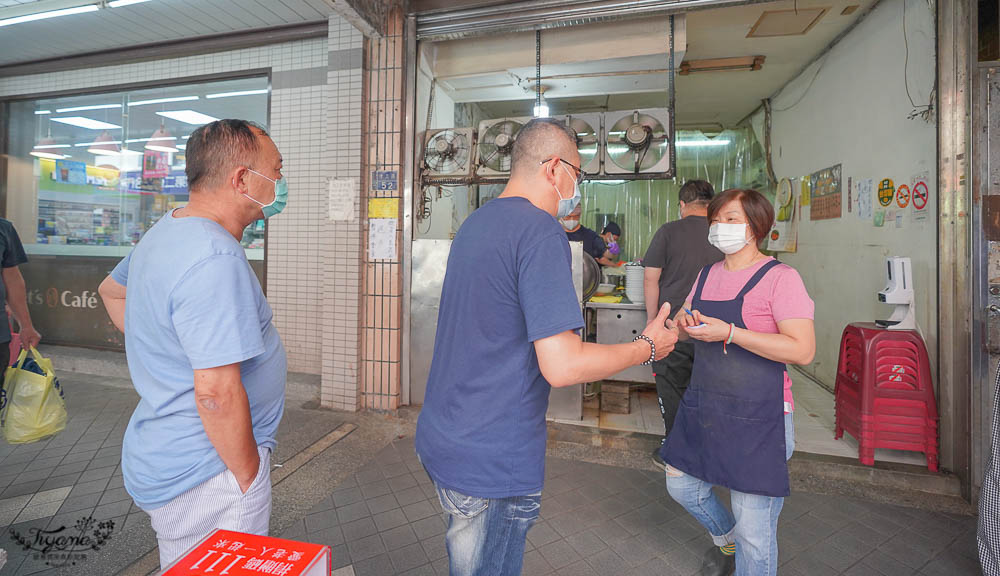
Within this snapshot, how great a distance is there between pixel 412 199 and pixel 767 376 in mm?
3298

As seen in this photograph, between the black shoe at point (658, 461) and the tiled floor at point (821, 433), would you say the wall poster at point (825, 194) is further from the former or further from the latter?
the black shoe at point (658, 461)

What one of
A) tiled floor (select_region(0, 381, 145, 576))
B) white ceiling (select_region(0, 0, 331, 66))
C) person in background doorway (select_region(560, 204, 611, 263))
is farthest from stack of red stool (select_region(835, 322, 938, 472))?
white ceiling (select_region(0, 0, 331, 66))

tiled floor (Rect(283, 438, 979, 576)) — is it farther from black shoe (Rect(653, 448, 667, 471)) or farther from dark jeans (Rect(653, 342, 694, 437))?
dark jeans (Rect(653, 342, 694, 437))

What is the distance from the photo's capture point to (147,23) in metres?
4.89

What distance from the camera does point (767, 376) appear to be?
1.88m

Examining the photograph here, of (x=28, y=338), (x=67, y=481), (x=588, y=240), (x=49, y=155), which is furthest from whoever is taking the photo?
(x=49, y=155)

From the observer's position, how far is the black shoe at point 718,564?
88.4 inches

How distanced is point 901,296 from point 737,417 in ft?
7.95

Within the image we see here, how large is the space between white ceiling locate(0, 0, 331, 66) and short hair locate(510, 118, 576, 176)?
11.6 ft

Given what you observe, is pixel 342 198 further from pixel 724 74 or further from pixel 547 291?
pixel 724 74

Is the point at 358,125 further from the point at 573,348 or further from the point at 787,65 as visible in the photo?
the point at 787,65

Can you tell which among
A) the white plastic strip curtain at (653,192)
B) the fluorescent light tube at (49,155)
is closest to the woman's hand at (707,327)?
the white plastic strip curtain at (653,192)

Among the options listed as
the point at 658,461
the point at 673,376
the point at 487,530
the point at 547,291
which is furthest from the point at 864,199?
the point at 487,530

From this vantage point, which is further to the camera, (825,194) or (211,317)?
(825,194)
